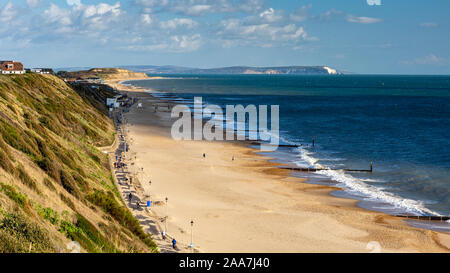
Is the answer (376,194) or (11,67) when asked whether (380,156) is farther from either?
(11,67)

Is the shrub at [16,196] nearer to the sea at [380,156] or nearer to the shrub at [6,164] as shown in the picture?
the shrub at [6,164]

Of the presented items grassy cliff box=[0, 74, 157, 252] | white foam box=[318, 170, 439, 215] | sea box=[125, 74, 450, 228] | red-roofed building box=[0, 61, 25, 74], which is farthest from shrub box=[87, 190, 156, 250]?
red-roofed building box=[0, 61, 25, 74]

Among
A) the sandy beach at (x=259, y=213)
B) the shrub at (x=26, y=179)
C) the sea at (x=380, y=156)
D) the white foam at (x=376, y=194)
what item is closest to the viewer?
the shrub at (x=26, y=179)

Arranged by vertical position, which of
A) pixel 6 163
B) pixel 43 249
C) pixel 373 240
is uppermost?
pixel 6 163

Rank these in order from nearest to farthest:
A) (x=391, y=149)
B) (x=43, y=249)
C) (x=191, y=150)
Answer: (x=43, y=249), (x=191, y=150), (x=391, y=149)

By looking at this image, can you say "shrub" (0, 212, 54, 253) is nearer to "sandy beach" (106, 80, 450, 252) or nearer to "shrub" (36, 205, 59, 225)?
"shrub" (36, 205, 59, 225)

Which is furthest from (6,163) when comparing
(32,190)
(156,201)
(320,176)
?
(320,176)

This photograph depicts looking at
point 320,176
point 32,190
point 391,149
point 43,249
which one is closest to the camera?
point 43,249

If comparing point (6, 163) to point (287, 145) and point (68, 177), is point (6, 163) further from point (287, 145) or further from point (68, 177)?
point (287, 145)

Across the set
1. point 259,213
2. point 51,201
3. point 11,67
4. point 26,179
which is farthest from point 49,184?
point 11,67

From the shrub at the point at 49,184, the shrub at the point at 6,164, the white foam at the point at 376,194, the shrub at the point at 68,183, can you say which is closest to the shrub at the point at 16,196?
the shrub at the point at 6,164
